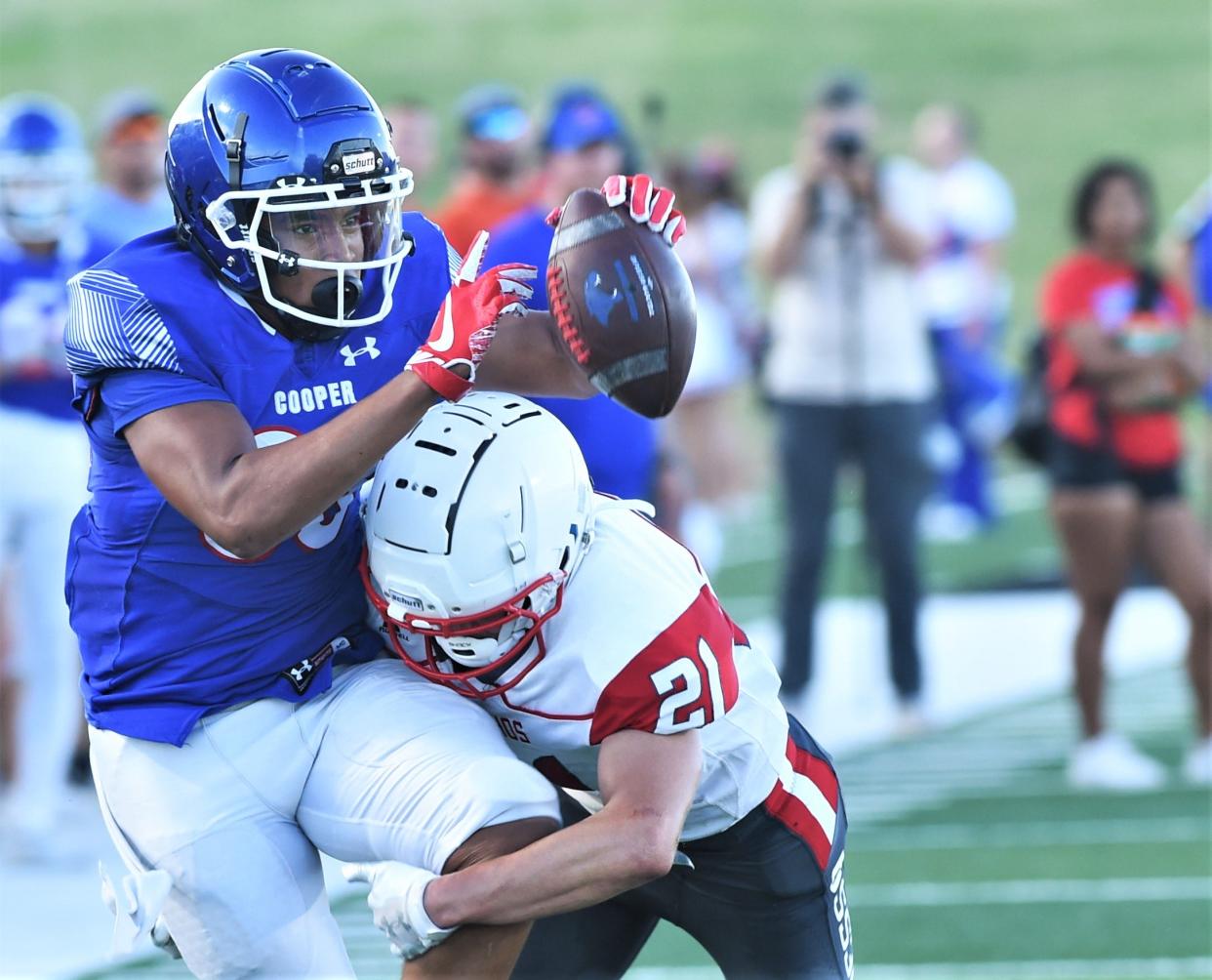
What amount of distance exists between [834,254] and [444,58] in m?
15.7

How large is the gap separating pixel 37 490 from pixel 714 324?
17.7 feet

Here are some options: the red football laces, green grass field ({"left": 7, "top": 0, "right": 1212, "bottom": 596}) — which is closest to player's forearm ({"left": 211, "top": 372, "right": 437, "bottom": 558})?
the red football laces

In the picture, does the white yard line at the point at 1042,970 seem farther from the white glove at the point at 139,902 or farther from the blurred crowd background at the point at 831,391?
the white glove at the point at 139,902

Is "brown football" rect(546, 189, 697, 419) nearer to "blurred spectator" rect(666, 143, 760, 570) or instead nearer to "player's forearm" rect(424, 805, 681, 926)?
"player's forearm" rect(424, 805, 681, 926)

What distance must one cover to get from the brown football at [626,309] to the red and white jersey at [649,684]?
0.26 metres

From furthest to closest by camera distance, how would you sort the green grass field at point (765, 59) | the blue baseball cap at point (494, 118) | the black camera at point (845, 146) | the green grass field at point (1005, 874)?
the green grass field at point (765, 59) < the blue baseball cap at point (494, 118) < the black camera at point (845, 146) < the green grass field at point (1005, 874)

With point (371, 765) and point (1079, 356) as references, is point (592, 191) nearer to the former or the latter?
point (371, 765)

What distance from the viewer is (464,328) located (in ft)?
8.22

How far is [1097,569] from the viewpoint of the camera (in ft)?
20.0

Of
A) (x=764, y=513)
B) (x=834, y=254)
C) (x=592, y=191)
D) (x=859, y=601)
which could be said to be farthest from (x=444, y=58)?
(x=592, y=191)

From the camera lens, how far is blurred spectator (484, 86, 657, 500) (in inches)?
186

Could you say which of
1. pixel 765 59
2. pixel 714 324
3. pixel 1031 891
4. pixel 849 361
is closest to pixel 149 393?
pixel 1031 891

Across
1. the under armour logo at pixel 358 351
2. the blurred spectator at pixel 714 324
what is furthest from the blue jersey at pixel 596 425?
the blurred spectator at pixel 714 324

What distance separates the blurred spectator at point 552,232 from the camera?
15.5ft
